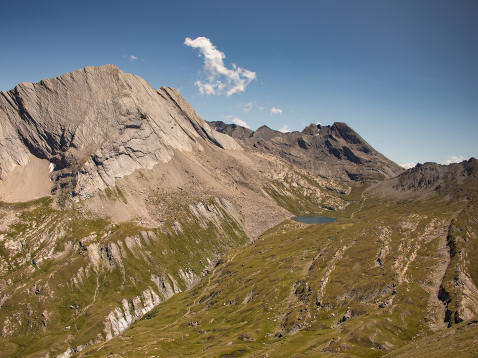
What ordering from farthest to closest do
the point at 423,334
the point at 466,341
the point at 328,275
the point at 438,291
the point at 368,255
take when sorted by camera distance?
the point at 368,255 → the point at 328,275 → the point at 438,291 → the point at 423,334 → the point at 466,341

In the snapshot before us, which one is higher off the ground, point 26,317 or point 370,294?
point 26,317

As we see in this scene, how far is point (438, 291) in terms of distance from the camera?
470 feet

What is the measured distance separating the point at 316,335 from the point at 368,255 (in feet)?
262

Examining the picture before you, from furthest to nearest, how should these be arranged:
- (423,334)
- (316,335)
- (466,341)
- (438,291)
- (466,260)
A: (466,260), (438,291), (316,335), (423,334), (466,341)

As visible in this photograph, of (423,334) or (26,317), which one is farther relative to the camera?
(26,317)

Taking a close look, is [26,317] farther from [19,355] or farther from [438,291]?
[438,291]

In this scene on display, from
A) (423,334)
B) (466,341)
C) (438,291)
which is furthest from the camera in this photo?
(438,291)

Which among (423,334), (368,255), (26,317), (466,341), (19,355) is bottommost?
(423,334)

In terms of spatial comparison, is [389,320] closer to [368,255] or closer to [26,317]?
[368,255]

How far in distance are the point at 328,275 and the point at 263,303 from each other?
37.8 metres

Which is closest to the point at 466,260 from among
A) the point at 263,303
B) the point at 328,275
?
the point at 328,275

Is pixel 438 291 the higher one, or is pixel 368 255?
pixel 368 255

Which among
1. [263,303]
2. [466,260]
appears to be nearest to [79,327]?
[263,303]

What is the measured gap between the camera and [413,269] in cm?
16662
